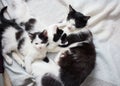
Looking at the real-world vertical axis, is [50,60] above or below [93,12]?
below

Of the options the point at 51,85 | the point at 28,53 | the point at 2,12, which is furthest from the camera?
the point at 2,12

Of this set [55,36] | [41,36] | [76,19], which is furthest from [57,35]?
[76,19]

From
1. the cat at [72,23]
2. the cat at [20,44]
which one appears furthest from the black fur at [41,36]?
the cat at [72,23]

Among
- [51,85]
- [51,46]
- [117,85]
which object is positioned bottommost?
[117,85]

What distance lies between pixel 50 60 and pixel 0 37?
40cm

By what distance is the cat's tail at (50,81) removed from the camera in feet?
5.26

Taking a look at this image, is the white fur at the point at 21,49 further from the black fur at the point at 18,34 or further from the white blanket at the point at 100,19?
the white blanket at the point at 100,19

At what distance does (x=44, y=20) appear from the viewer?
1956 millimetres

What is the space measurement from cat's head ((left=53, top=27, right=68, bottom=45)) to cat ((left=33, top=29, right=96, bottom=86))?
0.04 metres

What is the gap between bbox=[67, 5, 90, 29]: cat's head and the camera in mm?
1891

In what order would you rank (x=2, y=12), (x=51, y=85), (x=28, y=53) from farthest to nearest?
(x=2, y=12)
(x=28, y=53)
(x=51, y=85)

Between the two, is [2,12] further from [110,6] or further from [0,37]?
[110,6]

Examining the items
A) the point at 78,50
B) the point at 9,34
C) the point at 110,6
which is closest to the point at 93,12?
the point at 110,6

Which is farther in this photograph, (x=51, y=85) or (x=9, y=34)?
(x=9, y=34)
